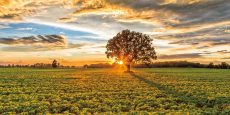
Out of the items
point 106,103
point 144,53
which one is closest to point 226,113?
point 106,103

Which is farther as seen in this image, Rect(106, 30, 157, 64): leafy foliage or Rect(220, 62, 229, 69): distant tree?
Rect(220, 62, 229, 69): distant tree

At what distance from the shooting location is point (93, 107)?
874 inches

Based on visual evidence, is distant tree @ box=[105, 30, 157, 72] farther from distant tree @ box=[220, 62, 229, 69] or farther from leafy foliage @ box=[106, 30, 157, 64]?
distant tree @ box=[220, 62, 229, 69]

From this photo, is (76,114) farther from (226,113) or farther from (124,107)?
(226,113)

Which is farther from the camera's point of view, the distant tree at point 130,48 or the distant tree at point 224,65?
the distant tree at point 224,65

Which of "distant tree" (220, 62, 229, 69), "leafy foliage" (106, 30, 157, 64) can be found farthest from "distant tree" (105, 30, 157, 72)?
"distant tree" (220, 62, 229, 69)

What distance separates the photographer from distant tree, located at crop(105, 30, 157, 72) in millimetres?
100188

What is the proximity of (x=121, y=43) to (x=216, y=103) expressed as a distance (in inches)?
3012

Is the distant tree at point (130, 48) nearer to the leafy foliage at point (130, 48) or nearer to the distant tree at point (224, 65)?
the leafy foliage at point (130, 48)

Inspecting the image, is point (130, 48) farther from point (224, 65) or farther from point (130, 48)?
point (224, 65)

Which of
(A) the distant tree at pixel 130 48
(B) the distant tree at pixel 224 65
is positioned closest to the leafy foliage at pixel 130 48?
(A) the distant tree at pixel 130 48

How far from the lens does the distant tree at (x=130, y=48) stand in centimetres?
10019

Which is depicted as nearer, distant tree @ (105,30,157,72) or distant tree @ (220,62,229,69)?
distant tree @ (105,30,157,72)

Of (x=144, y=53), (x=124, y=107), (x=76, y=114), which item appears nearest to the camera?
(x=76, y=114)
